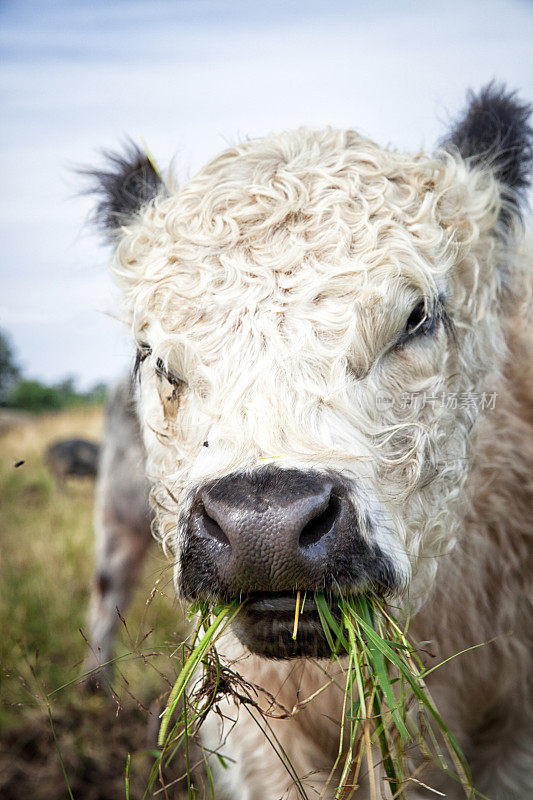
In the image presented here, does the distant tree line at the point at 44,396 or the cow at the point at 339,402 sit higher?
the cow at the point at 339,402

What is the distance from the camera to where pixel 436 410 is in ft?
6.56

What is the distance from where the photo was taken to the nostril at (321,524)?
1417mm

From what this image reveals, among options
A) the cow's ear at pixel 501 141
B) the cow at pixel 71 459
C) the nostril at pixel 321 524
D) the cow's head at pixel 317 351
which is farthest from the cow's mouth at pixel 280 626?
the cow at pixel 71 459

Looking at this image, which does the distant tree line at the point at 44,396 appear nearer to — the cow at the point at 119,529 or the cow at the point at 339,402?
the cow at the point at 119,529

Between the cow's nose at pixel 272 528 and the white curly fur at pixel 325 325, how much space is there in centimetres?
8

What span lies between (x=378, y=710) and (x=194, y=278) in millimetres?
1343

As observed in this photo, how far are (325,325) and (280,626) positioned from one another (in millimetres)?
814

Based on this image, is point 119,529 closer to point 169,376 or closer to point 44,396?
point 169,376

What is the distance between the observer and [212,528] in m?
1.49

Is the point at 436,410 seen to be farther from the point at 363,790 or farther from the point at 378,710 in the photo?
the point at 363,790

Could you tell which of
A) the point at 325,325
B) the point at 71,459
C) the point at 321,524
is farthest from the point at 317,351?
the point at 71,459

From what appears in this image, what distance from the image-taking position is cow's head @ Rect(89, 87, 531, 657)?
4.83 ft

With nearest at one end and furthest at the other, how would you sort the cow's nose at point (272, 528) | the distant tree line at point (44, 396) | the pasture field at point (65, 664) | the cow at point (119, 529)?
the cow's nose at point (272, 528) < the pasture field at point (65, 664) < the cow at point (119, 529) < the distant tree line at point (44, 396)

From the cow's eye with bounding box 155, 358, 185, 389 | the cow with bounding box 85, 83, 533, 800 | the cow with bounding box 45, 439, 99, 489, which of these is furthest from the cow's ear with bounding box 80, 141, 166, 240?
the cow with bounding box 45, 439, 99, 489
